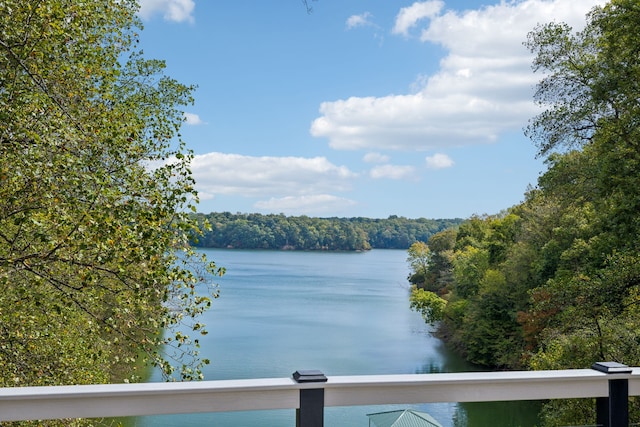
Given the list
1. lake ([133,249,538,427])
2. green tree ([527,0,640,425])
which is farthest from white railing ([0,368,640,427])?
green tree ([527,0,640,425])

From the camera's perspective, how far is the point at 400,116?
5984 centimetres

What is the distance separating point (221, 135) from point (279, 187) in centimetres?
802

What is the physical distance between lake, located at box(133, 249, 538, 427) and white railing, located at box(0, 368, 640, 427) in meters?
0.10

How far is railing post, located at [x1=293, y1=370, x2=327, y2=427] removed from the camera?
1784 millimetres

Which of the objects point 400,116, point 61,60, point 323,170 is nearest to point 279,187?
point 323,170

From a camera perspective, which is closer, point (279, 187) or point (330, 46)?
point (330, 46)

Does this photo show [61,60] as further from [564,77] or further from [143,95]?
[564,77]

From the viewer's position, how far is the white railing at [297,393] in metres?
1.65

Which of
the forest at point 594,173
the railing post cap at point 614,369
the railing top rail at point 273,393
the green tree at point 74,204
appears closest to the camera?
the railing top rail at point 273,393

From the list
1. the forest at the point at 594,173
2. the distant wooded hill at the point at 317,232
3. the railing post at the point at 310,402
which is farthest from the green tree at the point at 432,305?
the railing post at the point at 310,402

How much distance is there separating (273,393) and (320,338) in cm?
2821

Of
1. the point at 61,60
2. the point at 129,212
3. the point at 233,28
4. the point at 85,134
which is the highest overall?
the point at 233,28

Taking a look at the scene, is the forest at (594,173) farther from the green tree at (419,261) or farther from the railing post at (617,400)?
the green tree at (419,261)

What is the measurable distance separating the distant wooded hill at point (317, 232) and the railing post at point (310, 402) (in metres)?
52.2
